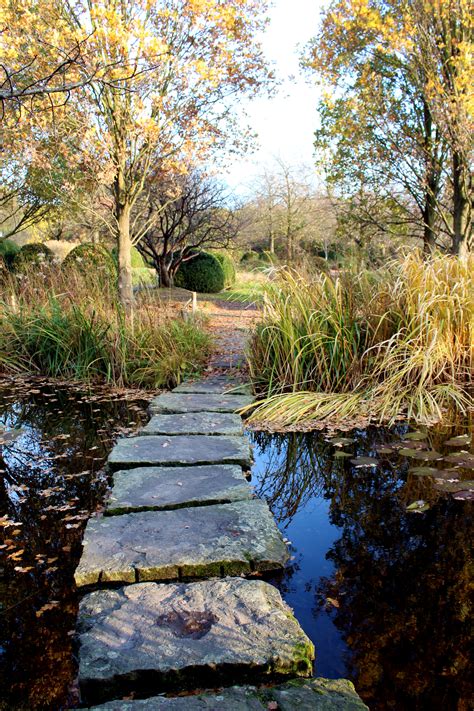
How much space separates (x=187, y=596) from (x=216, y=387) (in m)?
2.89

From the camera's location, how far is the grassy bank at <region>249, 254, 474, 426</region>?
12.0 ft

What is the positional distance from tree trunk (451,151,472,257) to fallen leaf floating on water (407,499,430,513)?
624 centimetres

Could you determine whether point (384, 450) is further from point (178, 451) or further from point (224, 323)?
point (224, 323)

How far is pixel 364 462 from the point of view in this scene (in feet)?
8.97

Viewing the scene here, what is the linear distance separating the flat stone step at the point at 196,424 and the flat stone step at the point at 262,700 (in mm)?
1971

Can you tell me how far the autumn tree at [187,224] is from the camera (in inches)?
452

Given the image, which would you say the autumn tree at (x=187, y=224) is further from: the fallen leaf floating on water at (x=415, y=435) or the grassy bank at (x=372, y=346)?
the fallen leaf floating on water at (x=415, y=435)

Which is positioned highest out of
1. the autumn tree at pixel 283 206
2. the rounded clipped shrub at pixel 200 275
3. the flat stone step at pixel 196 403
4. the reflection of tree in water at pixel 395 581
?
the autumn tree at pixel 283 206

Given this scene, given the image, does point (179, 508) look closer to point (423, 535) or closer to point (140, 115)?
point (423, 535)

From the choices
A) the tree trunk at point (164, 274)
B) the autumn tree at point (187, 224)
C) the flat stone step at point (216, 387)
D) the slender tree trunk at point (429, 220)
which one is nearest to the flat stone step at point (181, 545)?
the flat stone step at point (216, 387)

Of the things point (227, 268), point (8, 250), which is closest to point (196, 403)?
point (227, 268)

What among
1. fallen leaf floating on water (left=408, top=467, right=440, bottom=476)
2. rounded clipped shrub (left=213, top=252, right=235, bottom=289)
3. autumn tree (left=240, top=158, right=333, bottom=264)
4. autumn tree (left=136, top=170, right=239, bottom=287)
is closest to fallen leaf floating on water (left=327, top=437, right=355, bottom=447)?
fallen leaf floating on water (left=408, top=467, right=440, bottom=476)

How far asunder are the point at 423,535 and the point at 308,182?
20703mm

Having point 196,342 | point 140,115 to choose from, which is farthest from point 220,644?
point 140,115
